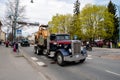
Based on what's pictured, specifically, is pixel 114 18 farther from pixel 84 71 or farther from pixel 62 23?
pixel 84 71

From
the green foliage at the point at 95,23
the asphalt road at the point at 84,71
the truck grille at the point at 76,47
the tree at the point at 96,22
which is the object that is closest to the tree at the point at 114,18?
the green foliage at the point at 95,23

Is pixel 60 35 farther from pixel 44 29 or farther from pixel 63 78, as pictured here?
pixel 63 78

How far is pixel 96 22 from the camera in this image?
7338 centimetres

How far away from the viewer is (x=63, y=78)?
12820 mm

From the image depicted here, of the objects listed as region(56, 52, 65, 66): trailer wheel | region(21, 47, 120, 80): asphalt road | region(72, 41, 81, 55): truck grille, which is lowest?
region(21, 47, 120, 80): asphalt road

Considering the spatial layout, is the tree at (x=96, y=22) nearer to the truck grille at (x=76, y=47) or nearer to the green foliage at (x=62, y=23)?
the green foliage at (x=62, y=23)

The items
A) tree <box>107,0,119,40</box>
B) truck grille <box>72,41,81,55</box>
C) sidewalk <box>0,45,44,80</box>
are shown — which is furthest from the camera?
tree <box>107,0,119,40</box>

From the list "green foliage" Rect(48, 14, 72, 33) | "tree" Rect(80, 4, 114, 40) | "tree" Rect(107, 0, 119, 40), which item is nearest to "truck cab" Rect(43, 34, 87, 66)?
"tree" Rect(80, 4, 114, 40)

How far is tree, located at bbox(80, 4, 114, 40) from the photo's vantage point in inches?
2840

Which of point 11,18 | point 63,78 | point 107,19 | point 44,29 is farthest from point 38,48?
point 107,19

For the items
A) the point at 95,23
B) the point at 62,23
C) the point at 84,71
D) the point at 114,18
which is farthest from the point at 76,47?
the point at 62,23

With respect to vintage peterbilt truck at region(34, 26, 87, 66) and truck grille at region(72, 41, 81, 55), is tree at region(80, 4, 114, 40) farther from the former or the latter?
truck grille at region(72, 41, 81, 55)

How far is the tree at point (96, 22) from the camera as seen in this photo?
72125mm

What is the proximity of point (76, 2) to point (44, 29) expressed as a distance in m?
76.8
